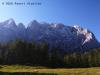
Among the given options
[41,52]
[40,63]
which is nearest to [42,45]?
[41,52]

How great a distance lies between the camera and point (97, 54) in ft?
615

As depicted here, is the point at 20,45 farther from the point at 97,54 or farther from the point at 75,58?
the point at 97,54

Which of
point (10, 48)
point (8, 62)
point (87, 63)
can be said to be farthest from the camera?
point (87, 63)

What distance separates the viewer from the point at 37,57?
179 metres

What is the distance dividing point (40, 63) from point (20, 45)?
76.0 feet

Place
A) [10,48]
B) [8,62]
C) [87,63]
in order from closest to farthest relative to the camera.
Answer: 1. [8,62]
2. [10,48]
3. [87,63]

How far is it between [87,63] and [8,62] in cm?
6414

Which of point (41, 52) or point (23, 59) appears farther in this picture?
point (41, 52)

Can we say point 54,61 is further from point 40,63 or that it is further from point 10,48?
point 10,48

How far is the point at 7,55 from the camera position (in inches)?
6742

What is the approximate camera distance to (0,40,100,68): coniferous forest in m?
171

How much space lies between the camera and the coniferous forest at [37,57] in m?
171

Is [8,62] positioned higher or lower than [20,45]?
lower

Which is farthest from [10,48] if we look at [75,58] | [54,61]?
[75,58]
